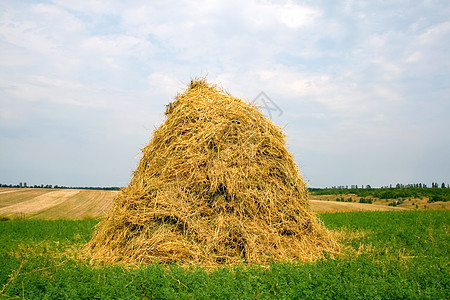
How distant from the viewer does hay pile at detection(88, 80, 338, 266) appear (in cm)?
739

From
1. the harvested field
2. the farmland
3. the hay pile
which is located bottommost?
the harvested field

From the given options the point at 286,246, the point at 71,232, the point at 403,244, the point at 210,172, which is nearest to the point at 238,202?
the point at 210,172

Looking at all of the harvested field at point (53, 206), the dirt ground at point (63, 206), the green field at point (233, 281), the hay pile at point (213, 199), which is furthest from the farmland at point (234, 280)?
the harvested field at point (53, 206)

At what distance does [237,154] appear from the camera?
8.45 metres

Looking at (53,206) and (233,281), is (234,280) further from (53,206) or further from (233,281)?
(53,206)

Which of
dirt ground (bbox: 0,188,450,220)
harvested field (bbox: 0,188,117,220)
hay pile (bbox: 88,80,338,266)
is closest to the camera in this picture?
hay pile (bbox: 88,80,338,266)

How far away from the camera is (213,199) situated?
26.0 ft

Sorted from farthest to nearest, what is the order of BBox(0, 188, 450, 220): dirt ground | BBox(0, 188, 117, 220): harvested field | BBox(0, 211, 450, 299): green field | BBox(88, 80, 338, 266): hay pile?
BBox(0, 188, 450, 220): dirt ground < BBox(0, 188, 117, 220): harvested field < BBox(88, 80, 338, 266): hay pile < BBox(0, 211, 450, 299): green field

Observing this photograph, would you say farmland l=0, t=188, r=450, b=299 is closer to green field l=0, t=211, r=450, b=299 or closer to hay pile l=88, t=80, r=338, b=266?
green field l=0, t=211, r=450, b=299

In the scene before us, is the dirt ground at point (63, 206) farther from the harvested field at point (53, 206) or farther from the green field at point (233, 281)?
the green field at point (233, 281)

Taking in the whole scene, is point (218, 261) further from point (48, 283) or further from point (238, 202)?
point (48, 283)

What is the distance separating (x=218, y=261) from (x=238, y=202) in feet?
4.44

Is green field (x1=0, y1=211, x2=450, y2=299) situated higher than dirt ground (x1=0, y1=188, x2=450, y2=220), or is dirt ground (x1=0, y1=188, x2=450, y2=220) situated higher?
green field (x1=0, y1=211, x2=450, y2=299)

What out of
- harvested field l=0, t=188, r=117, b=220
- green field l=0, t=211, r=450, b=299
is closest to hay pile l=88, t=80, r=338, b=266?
green field l=0, t=211, r=450, b=299
